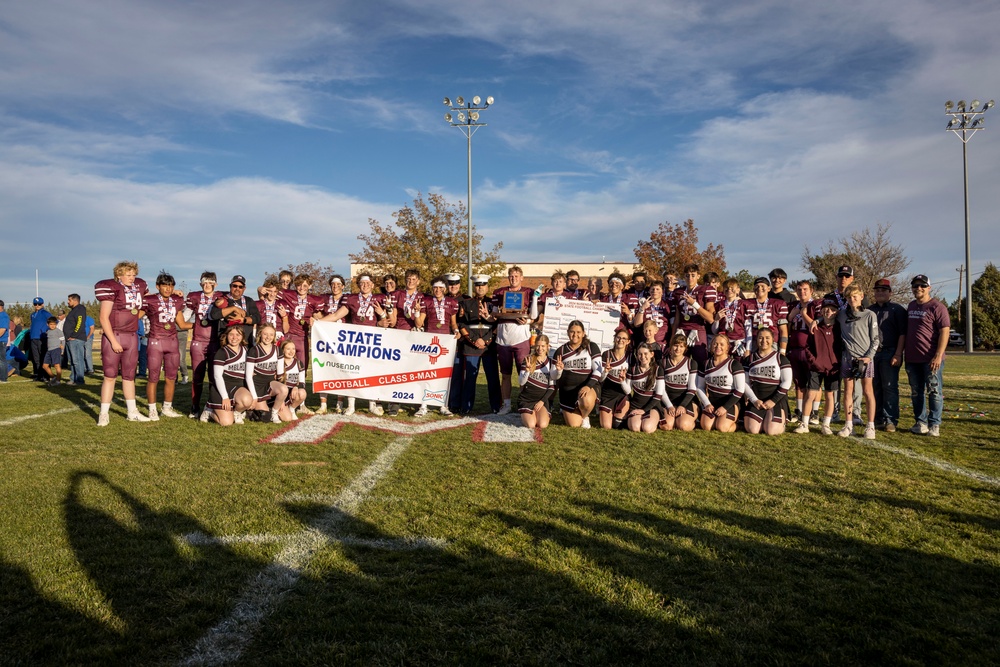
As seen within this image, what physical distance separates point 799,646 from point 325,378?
7398 mm

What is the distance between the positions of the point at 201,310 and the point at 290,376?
1514 mm

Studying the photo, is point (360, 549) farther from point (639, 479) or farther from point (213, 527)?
point (639, 479)

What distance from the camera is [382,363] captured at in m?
9.13

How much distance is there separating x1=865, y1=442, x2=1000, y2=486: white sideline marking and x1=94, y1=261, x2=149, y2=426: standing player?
8.77m

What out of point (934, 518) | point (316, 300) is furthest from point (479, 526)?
point (316, 300)

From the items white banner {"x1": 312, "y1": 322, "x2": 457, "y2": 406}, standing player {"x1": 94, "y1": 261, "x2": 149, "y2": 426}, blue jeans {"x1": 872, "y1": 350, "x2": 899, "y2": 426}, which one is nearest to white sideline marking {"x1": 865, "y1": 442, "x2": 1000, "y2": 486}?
blue jeans {"x1": 872, "y1": 350, "x2": 899, "y2": 426}

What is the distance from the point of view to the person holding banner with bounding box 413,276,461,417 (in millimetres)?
9391

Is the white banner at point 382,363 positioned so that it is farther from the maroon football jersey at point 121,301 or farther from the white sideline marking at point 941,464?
the white sideline marking at point 941,464

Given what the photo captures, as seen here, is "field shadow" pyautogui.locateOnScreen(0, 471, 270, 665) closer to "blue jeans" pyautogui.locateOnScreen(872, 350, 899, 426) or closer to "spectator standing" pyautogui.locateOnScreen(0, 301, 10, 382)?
"blue jeans" pyautogui.locateOnScreen(872, 350, 899, 426)

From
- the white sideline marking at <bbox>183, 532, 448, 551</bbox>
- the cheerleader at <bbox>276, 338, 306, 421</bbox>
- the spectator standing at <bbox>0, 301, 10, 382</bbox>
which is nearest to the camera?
the white sideline marking at <bbox>183, 532, 448, 551</bbox>

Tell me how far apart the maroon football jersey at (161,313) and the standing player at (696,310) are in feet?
21.8

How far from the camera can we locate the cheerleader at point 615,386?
7973mm

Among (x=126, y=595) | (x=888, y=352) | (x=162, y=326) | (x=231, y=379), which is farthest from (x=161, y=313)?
(x=888, y=352)

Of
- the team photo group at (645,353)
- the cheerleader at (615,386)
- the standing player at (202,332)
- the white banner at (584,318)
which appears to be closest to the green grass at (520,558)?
the team photo group at (645,353)
